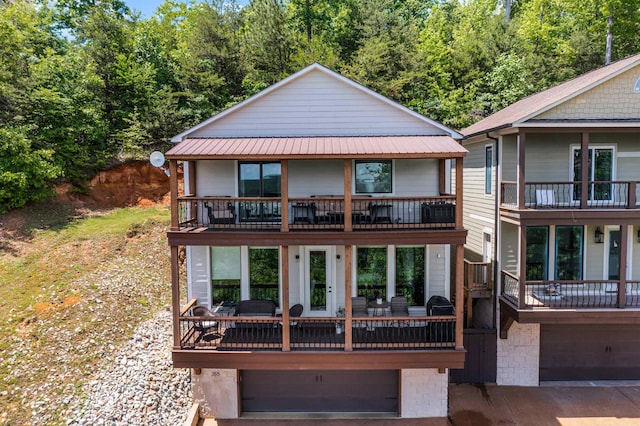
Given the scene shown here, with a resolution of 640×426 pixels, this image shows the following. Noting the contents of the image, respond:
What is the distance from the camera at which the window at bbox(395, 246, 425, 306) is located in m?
11.2

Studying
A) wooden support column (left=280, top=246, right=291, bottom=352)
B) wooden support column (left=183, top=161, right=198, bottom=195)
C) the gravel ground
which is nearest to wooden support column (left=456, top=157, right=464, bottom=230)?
wooden support column (left=280, top=246, right=291, bottom=352)

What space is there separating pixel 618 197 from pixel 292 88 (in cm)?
1081

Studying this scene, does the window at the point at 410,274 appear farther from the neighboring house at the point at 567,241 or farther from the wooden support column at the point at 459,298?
the neighboring house at the point at 567,241

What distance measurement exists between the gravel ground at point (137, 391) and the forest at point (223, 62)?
11481 millimetres

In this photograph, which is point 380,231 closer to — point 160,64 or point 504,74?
point 504,74

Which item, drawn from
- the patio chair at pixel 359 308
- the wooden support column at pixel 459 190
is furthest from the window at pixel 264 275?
the wooden support column at pixel 459 190

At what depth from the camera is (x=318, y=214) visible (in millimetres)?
10922

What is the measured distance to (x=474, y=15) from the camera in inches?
1352

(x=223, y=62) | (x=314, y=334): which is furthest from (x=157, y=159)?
(x=223, y=62)

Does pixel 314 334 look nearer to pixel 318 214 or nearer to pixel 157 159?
pixel 318 214

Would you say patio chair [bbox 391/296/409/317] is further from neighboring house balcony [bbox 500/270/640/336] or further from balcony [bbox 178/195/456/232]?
neighboring house balcony [bbox 500/270/640/336]

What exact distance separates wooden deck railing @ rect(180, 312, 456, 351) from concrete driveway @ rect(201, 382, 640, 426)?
2556 millimetres

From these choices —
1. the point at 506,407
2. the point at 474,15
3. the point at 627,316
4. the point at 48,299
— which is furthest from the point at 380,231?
the point at 474,15

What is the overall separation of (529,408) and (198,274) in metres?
10.7
